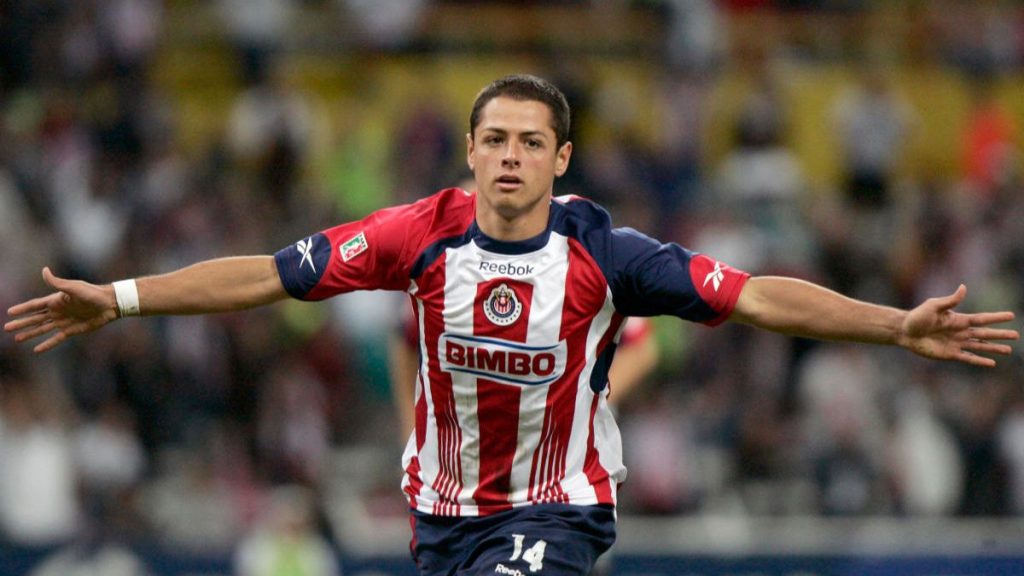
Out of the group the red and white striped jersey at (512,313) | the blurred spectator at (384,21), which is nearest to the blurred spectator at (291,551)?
the red and white striped jersey at (512,313)

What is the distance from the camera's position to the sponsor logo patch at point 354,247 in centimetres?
650

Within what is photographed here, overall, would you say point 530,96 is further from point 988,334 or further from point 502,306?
point 988,334

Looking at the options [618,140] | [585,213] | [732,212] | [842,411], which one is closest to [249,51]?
[618,140]

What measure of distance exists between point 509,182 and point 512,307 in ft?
1.41

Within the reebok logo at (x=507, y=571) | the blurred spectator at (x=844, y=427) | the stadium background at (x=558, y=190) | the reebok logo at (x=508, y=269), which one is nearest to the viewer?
the reebok logo at (x=507, y=571)

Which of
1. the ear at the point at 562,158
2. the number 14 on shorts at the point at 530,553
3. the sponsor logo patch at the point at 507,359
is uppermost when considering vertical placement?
the ear at the point at 562,158

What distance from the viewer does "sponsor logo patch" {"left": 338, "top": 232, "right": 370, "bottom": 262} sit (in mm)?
6500

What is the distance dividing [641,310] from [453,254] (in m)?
0.68

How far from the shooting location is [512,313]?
6.38m

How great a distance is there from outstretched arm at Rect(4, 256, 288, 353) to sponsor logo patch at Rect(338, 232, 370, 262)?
26 cm

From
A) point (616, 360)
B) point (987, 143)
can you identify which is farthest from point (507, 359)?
point (987, 143)

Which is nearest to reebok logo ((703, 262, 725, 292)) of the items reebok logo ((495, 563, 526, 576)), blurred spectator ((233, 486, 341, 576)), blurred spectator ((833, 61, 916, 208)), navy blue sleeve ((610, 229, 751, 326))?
navy blue sleeve ((610, 229, 751, 326))

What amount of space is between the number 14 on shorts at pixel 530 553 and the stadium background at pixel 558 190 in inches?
225

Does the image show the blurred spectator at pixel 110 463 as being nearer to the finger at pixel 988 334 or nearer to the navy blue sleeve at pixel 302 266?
the navy blue sleeve at pixel 302 266
